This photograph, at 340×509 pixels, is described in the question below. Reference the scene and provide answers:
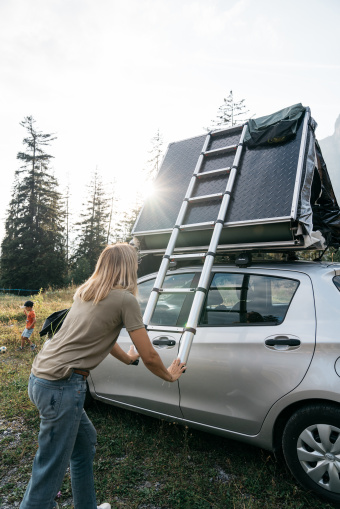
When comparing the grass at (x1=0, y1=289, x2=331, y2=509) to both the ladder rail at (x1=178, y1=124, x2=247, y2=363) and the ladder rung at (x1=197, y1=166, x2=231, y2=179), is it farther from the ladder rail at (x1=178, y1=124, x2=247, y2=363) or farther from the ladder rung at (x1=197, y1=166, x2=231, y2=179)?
the ladder rung at (x1=197, y1=166, x2=231, y2=179)

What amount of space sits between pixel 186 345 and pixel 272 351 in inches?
27.2

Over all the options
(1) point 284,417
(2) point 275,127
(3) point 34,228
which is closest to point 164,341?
(1) point 284,417

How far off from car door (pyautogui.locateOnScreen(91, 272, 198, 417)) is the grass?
38 centimetres

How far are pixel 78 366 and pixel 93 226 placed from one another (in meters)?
38.5

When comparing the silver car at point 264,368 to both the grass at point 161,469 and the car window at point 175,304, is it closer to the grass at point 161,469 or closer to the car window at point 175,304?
the car window at point 175,304

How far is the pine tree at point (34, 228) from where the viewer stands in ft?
99.3

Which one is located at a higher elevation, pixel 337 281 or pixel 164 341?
pixel 337 281

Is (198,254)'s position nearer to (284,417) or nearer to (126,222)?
(284,417)

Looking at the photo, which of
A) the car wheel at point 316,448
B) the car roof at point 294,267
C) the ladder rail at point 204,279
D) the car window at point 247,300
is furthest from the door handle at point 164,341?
the car wheel at point 316,448

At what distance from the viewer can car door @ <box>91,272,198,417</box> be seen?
3107 mm

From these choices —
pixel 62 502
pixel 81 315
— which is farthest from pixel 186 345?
pixel 62 502

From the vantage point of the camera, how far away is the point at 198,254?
306cm

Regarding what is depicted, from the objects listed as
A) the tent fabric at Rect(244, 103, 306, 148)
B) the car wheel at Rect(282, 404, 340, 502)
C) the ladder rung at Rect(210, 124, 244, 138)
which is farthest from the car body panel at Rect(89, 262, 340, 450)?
the ladder rung at Rect(210, 124, 244, 138)

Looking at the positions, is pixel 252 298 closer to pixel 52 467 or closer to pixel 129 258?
pixel 129 258
